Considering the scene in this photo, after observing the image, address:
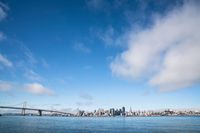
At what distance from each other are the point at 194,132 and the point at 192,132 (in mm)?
629

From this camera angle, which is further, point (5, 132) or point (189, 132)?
point (189, 132)

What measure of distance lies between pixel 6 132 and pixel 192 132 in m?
56.6

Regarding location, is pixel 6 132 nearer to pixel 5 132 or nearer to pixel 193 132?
pixel 5 132

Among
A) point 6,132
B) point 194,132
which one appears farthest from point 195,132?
point 6,132

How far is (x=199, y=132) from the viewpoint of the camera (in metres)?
74.3

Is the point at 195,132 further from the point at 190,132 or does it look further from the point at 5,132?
the point at 5,132

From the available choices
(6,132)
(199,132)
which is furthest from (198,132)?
(6,132)

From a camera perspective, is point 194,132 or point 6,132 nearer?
point 6,132

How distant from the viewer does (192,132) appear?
7425 centimetres

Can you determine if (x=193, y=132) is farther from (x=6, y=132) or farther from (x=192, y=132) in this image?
(x=6, y=132)

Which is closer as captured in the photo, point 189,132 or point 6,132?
point 6,132

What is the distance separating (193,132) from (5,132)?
188 ft

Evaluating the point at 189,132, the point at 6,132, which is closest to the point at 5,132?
the point at 6,132

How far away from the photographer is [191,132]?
2926 inches
